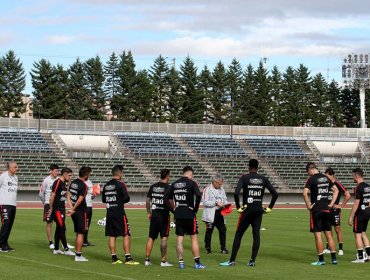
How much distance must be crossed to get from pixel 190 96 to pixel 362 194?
7749 cm

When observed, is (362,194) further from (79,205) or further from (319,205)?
(79,205)

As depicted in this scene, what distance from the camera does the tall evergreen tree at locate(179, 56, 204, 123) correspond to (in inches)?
3745

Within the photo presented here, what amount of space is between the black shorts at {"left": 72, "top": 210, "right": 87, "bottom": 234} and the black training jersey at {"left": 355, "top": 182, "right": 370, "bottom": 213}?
6.21 meters

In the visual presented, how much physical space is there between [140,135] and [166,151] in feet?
13.5

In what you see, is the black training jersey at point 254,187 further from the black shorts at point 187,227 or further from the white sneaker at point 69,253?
the white sneaker at point 69,253

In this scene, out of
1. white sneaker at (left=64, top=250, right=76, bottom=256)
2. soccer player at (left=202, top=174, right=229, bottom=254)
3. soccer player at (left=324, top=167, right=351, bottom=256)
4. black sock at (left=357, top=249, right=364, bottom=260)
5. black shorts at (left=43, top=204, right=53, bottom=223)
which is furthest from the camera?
soccer player at (left=202, top=174, right=229, bottom=254)

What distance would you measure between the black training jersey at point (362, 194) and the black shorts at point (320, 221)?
0.91 metres

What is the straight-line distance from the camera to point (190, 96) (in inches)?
3770

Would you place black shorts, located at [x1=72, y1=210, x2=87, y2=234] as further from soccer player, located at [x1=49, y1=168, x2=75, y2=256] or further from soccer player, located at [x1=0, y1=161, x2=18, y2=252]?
soccer player, located at [x1=0, y1=161, x2=18, y2=252]

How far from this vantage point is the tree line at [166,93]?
3568 inches

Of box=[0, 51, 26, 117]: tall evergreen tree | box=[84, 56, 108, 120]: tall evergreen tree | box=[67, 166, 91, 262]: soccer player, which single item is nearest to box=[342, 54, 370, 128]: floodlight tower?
box=[84, 56, 108, 120]: tall evergreen tree

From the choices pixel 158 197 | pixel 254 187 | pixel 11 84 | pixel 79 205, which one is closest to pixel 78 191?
pixel 79 205

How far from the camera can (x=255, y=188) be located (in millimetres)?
17500

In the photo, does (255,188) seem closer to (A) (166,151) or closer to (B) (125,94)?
(A) (166,151)
